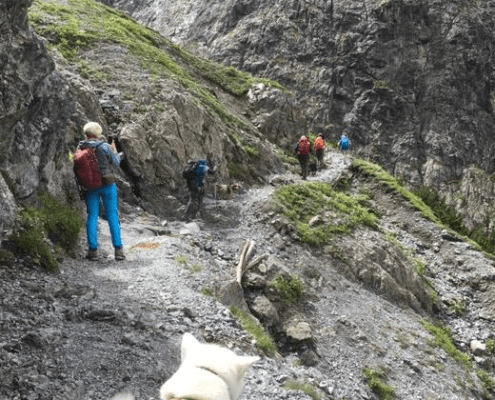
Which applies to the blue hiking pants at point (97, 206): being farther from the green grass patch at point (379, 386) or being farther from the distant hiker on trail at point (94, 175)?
the green grass patch at point (379, 386)

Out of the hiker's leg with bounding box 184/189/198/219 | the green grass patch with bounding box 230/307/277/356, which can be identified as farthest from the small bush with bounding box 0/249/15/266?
the hiker's leg with bounding box 184/189/198/219

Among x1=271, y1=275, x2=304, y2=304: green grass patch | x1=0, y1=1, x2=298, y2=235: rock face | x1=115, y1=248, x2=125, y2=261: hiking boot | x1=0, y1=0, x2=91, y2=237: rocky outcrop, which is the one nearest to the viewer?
x1=0, y1=0, x2=91, y2=237: rocky outcrop

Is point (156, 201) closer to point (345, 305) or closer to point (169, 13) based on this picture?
point (345, 305)

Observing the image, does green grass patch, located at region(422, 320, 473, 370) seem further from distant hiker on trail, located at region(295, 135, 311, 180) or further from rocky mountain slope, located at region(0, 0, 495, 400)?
distant hiker on trail, located at region(295, 135, 311, 180)

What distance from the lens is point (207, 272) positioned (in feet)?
34.0

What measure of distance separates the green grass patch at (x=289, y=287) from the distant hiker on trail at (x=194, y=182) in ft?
14.7

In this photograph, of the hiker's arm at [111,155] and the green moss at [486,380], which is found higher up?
the hiker's arm at [111,155]

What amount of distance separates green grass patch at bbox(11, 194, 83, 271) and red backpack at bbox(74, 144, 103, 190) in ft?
3.43

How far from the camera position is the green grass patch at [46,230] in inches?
303

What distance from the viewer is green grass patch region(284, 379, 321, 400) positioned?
23.7 feet

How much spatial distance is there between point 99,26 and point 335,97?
37.3 meters

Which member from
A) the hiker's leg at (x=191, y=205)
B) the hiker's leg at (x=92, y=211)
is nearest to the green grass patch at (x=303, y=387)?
the hiker's leg at (x=92, y=211)

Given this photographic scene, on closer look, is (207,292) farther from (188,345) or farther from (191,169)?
(191,169)

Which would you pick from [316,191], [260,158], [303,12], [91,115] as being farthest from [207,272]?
[303,12]
